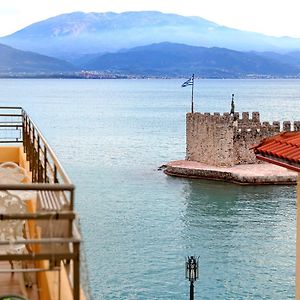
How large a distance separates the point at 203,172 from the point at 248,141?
3347 mm

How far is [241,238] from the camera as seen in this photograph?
28.1 metres

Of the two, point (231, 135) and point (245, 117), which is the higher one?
point (245, 117)

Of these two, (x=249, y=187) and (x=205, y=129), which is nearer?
(x=249, y=187)

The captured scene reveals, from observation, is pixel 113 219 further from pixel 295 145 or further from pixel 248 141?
pixel 295 145

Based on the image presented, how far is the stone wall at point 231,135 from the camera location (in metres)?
45.3

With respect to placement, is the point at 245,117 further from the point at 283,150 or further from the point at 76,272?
the point at 76,272

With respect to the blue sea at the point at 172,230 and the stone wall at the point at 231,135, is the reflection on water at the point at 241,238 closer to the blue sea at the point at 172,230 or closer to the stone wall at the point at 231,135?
the blue sea at the point at 172,230

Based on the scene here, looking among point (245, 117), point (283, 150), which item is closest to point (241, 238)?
point (245, 117)

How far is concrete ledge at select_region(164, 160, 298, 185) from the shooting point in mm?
42438

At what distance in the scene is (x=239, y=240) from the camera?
2769 cm

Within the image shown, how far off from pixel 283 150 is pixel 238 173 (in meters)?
36.2

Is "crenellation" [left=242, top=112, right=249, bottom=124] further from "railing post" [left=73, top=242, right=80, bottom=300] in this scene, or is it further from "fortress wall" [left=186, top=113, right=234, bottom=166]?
"railing post" [left=73, top=242, right=80, bottom=300]

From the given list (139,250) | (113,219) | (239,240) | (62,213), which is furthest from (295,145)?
(113,219)

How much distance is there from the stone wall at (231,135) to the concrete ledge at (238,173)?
0.54 metres
